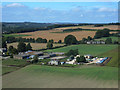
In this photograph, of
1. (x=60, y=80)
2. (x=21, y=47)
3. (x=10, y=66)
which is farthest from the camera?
(x=21, y=47)

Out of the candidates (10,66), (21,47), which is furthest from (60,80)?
(21,47)

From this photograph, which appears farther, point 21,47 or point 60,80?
point 21,47

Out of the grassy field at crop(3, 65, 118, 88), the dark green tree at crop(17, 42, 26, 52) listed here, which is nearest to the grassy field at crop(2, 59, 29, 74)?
the grassy field at crop(3, 65, 118, 88)

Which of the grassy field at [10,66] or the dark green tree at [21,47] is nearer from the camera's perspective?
the grassy field at [10,66]

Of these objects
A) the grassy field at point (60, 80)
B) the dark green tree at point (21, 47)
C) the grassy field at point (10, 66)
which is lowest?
the grassy field at point (60, 80)

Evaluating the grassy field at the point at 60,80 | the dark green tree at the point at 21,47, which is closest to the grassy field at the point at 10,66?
the grassy field at the point at 60,80

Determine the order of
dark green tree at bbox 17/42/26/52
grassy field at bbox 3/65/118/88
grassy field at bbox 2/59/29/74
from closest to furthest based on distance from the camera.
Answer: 1. grassy field at bbox 3/65/118/88
2. grassy field at bbox 2/59/29/74
3. dark green tree at bbox 17/42/26/52

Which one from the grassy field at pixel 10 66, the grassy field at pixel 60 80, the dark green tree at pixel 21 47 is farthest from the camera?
the dark green tree at pixel 21 47

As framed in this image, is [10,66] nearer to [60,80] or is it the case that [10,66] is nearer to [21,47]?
[60,80]

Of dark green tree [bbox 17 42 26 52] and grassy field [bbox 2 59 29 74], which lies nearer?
grassy field [bbox 2 59 29 74]

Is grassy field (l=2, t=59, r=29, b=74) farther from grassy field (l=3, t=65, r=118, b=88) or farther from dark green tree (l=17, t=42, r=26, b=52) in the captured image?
dark green tree (l=17, t=42, r=26, b=52)

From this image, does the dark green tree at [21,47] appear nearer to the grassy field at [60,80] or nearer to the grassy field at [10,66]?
the grassy field at [10,66]
